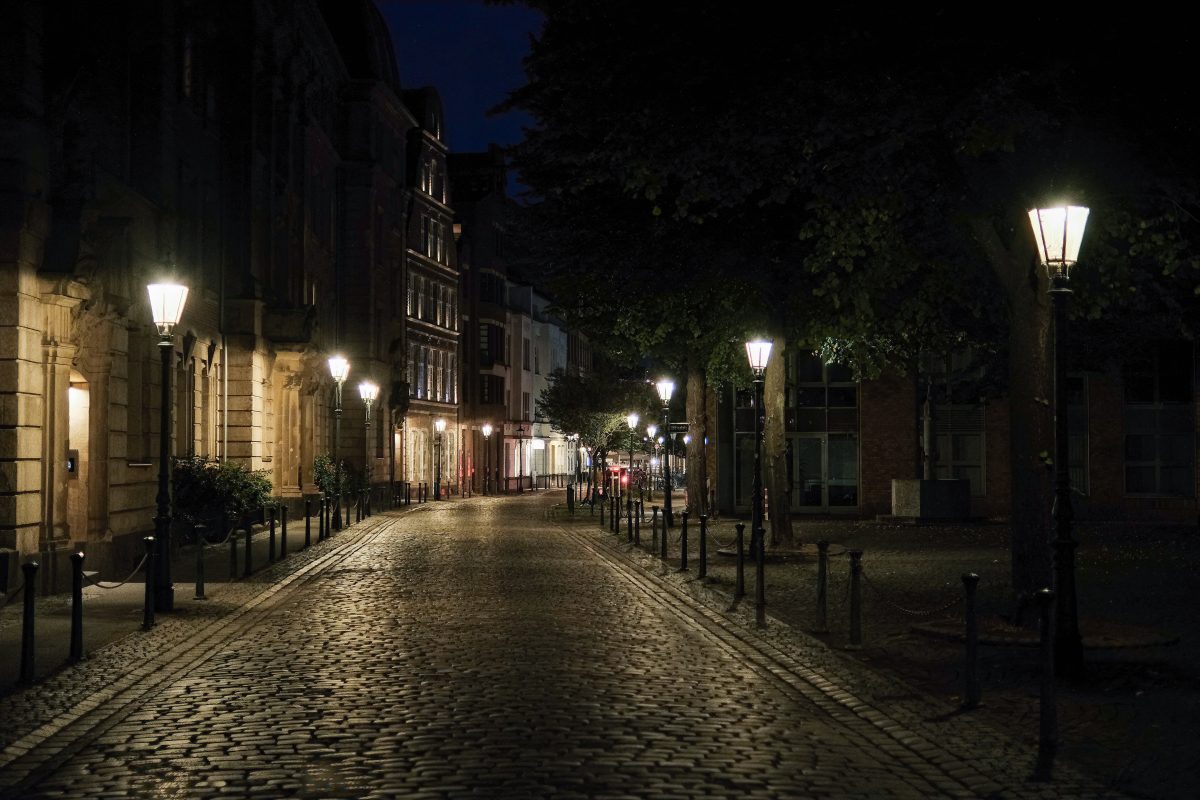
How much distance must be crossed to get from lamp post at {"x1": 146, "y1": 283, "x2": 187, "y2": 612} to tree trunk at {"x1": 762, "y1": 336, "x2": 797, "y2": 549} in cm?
1274

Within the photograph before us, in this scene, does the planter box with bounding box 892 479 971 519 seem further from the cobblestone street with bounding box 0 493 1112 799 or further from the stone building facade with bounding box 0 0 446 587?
the cobblestone street with bounding box 0 493 1112 799

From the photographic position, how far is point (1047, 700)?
9305mm

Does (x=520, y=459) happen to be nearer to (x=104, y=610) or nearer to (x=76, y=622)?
(x=104, y=610)

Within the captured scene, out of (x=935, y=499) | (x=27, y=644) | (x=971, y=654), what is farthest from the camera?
(x=935, y=499)

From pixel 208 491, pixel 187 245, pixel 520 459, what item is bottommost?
pixel 208 491

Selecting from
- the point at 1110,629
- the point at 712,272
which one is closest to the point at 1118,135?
the point at 1110,629

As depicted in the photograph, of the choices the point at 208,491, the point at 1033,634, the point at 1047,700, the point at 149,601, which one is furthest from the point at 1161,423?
the point at 1047,700

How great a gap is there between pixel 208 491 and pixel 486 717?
21906 mm

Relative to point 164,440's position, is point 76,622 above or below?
below

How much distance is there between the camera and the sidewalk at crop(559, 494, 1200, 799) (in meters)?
9.77

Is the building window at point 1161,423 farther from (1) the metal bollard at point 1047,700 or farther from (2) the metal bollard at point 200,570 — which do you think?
(1) the metal bollard at point 1047,700

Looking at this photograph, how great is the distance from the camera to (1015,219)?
1596cm

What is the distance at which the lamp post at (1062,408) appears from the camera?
1171cm

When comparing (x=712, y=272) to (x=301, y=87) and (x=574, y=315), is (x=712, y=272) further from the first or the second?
(x=301, y=87)
